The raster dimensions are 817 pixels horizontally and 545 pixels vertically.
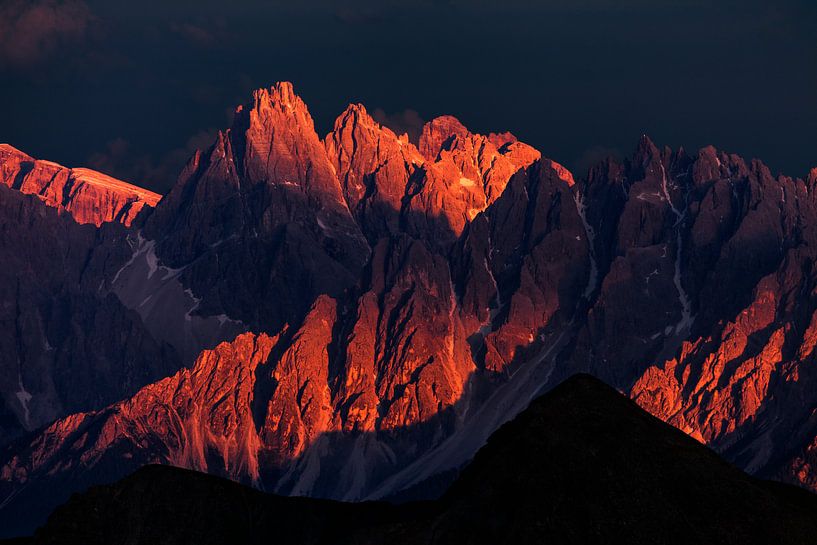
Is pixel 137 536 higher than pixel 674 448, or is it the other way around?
pixel 674 448

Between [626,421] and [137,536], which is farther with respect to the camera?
[137,536]

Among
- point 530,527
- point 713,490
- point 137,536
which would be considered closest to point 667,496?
point 713,490

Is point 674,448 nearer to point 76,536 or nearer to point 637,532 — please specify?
point 637,532

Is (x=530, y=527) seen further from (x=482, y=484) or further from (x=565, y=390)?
(x=565, y=390)

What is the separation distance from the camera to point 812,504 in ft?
558

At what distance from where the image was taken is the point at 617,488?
156 m

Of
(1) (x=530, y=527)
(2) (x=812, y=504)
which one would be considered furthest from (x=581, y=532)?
(2) (x=812, y=504)

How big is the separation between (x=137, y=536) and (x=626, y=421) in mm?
66807

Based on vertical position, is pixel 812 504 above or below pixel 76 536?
above

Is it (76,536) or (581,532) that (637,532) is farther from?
(76,536)

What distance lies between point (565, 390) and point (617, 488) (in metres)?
16.8

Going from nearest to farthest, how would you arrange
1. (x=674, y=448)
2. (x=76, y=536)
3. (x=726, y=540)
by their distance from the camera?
(x=726, y=540)
(x=674, y=448)
(x=76, y=536)

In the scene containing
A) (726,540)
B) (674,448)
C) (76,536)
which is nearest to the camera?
(726,540)

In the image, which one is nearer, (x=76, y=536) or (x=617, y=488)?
(x=617, y=488)
